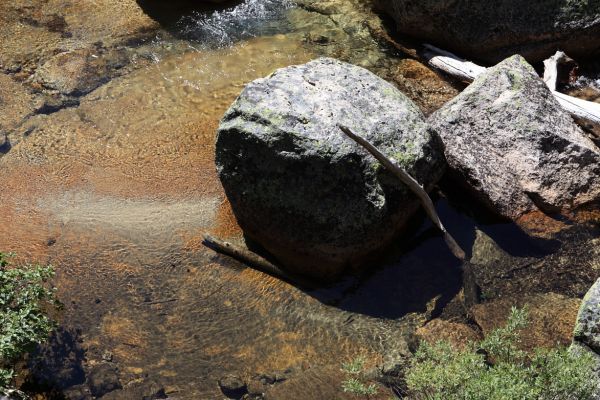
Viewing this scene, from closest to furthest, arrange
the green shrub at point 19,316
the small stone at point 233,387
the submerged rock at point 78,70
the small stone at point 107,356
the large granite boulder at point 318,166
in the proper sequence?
the green shrub at point 19,316
the small stone at point 233,387
the small stone at point 107,356
the large granite boulder at point 318,166
the submerged rock at point 78,70

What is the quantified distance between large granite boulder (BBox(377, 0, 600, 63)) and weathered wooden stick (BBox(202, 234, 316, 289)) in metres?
4.47

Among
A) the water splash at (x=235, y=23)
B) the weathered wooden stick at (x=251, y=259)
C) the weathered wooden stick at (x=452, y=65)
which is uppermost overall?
the weathered wooden stick at (x=452, y=65)

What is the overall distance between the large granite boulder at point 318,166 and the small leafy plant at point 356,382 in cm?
114

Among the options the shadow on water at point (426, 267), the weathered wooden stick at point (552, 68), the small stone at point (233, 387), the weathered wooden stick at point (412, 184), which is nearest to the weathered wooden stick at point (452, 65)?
the weathered wooden stick at point (552, 68)

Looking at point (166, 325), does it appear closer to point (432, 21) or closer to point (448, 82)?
point (448, 82)

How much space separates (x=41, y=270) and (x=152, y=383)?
1.42 meters

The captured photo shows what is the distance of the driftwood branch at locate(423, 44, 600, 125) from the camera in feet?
29.0

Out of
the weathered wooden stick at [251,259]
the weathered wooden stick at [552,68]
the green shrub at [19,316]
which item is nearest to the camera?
the green shrub at [19,316]

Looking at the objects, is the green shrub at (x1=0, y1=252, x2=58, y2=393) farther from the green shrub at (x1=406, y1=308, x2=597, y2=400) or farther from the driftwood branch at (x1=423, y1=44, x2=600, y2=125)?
the driftwood branch at (x1=423, y1=44, x2=600, y2=125)

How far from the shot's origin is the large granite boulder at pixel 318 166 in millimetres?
6855

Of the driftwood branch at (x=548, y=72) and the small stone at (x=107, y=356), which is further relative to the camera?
the driftwood branch at (x=548, y=72)

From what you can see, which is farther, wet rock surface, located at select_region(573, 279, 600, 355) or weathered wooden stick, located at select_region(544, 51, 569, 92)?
weathered wooden stick, located at select_region(544, 51, 569, 92)

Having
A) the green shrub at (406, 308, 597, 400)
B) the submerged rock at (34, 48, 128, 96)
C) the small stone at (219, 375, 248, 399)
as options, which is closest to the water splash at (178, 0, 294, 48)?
the submerged rock at (34, 48, 128, 96)

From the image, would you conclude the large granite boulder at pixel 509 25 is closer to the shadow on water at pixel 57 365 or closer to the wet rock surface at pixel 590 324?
the wet rock surface at pixel 590 324
